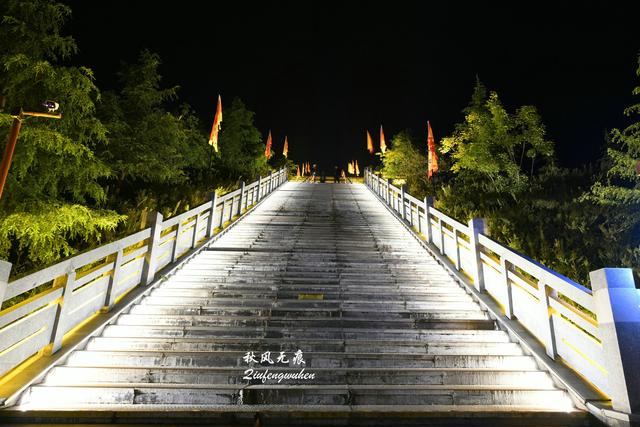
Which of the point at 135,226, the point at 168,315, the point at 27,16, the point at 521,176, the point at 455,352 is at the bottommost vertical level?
the point at 455,352

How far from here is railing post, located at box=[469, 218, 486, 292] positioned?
19.2 feet

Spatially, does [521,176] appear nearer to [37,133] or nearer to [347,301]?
[347,301]

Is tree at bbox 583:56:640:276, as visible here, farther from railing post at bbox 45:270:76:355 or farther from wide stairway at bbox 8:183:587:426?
railing post at bbox 45:270:76:355

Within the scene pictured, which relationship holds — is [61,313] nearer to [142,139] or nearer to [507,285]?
[507,285]

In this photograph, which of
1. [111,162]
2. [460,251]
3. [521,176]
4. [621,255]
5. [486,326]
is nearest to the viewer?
[486,326]

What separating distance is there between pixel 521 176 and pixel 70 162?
64.0 ft

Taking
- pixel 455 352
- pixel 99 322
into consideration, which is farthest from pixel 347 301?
pixel 99 322

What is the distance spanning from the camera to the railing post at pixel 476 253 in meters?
5.86

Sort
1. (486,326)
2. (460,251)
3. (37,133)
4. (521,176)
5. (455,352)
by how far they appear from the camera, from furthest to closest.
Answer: (521,176)
(460,251)
(37,133)
(486,326)
(455,352)

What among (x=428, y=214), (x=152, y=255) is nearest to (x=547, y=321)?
(x=428, y=214)

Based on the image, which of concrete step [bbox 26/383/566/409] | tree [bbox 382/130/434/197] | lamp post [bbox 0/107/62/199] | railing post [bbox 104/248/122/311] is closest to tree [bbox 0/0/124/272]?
lamp post [bbox 0/107/62/199]

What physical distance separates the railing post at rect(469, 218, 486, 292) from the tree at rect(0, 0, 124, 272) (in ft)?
23.8

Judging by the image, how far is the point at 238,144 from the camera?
2802 centimetres

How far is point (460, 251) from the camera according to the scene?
697 centimetres
